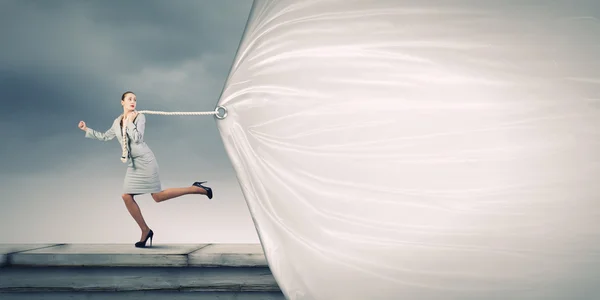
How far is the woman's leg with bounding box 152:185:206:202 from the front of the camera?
1321mm

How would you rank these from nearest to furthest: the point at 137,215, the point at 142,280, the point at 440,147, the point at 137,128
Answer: the point at 440,147 < the point at 142,280 < the point at 137,128 < the point at 137,215

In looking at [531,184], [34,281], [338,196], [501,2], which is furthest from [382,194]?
[34,281]

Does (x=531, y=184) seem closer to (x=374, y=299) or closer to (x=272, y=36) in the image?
(x=374, y=299)

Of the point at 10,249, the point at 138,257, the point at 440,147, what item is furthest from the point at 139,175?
the point at 440,147

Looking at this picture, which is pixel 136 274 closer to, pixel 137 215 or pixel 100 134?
pixel 137 215

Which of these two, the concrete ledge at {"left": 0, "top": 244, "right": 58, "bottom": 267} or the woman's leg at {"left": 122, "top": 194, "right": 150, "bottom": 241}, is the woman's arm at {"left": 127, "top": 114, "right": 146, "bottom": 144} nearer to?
the woman's leg at {"left": 122, "top": 194, "right": 150, "bottom": 241}

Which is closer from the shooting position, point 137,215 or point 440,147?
point 440,147

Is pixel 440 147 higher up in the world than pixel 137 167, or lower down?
lower down

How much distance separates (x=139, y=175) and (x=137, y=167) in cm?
2

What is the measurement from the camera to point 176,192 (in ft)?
4.34

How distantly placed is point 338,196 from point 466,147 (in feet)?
0.50

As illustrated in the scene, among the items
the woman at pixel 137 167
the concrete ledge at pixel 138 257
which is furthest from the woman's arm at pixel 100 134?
the concrete ledge at pixel 138 257

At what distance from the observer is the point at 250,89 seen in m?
0.62

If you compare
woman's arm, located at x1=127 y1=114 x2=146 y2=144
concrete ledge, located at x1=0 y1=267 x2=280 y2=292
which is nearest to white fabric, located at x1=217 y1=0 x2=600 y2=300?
concrete ledge, located at x1=0 y1=267 x2=280 y2=292
